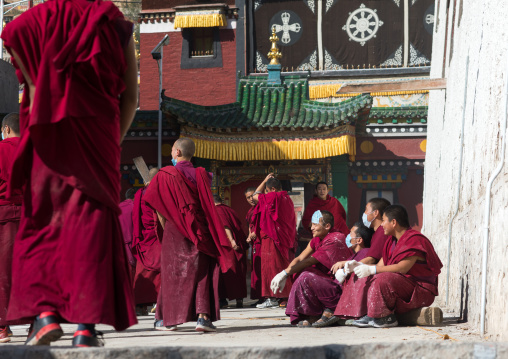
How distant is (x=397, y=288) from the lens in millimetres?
5492

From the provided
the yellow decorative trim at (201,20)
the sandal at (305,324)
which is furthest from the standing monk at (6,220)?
the yellow decorative trim at (201,20)

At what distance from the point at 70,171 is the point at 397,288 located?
281 cm

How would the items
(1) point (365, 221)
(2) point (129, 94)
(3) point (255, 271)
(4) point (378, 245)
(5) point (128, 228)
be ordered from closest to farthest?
(2) point (129, 94)
(4) point (378, 245)
(1) point (365, 221)
(5) point (128, 228)
(3) point (255, 271)

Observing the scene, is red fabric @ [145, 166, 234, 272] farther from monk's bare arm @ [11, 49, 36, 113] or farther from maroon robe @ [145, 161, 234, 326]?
monk's bare arm @ [11, 49, 36, 113]

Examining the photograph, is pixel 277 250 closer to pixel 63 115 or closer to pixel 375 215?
pixel 375 215

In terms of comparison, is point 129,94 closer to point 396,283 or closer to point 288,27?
point 396,283

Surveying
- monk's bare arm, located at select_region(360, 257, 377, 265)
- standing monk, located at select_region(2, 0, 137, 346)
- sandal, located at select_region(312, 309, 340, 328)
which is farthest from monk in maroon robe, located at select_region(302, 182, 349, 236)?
standing monk, located at select_region(2, 0, 137, 346)

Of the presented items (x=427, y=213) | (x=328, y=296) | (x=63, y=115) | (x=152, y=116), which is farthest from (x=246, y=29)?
(x=63, y=115)

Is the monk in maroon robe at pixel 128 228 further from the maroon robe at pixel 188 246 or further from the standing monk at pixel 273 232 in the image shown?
the maroon robe at pixel 188 246

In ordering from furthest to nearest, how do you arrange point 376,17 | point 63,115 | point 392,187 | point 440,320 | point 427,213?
1. point 376,17
2. point 392,187
3. point 427,213
4. point 440,320
5. point 63,115

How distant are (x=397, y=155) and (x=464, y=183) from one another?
27.8 feet

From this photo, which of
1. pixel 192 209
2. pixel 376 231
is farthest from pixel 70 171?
pixel 376 231

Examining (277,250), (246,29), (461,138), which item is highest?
(246,29)

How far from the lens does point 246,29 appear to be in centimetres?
1848
